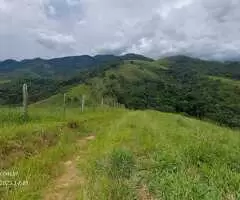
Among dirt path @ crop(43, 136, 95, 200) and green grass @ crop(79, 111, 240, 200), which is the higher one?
green grass @ crop(79, 111, 240, 200)

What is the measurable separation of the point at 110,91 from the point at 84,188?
123m

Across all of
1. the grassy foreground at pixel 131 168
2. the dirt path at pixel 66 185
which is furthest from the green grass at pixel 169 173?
the dirt path at pixel 66 185

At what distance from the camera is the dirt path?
6.62 meters

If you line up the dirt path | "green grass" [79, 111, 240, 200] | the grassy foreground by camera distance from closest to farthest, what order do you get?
"green grass" [79, 111, 240, 200] → the grassy foreground → the dirt path

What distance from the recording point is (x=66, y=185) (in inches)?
290

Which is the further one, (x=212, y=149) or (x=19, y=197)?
(x=212, y=149)

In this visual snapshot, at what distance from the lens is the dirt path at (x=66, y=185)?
261 inches

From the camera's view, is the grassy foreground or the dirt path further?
the dirt path

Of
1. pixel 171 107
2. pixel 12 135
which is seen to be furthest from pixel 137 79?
pixel 12 135

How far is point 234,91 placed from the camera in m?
168

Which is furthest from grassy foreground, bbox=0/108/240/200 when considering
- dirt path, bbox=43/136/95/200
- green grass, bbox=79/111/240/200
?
dirt path, bbox=43/136/95/200

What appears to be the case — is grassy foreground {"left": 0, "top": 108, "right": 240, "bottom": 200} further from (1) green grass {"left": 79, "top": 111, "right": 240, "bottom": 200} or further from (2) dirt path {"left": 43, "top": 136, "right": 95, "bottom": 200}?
(2) dirt path {"left": 43, "top": 136, "right": 95, "bottom": 200}

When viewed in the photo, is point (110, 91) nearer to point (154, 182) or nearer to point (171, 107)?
point (171, 107)

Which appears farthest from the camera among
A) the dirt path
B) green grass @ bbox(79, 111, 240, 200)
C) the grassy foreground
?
the dirt path
